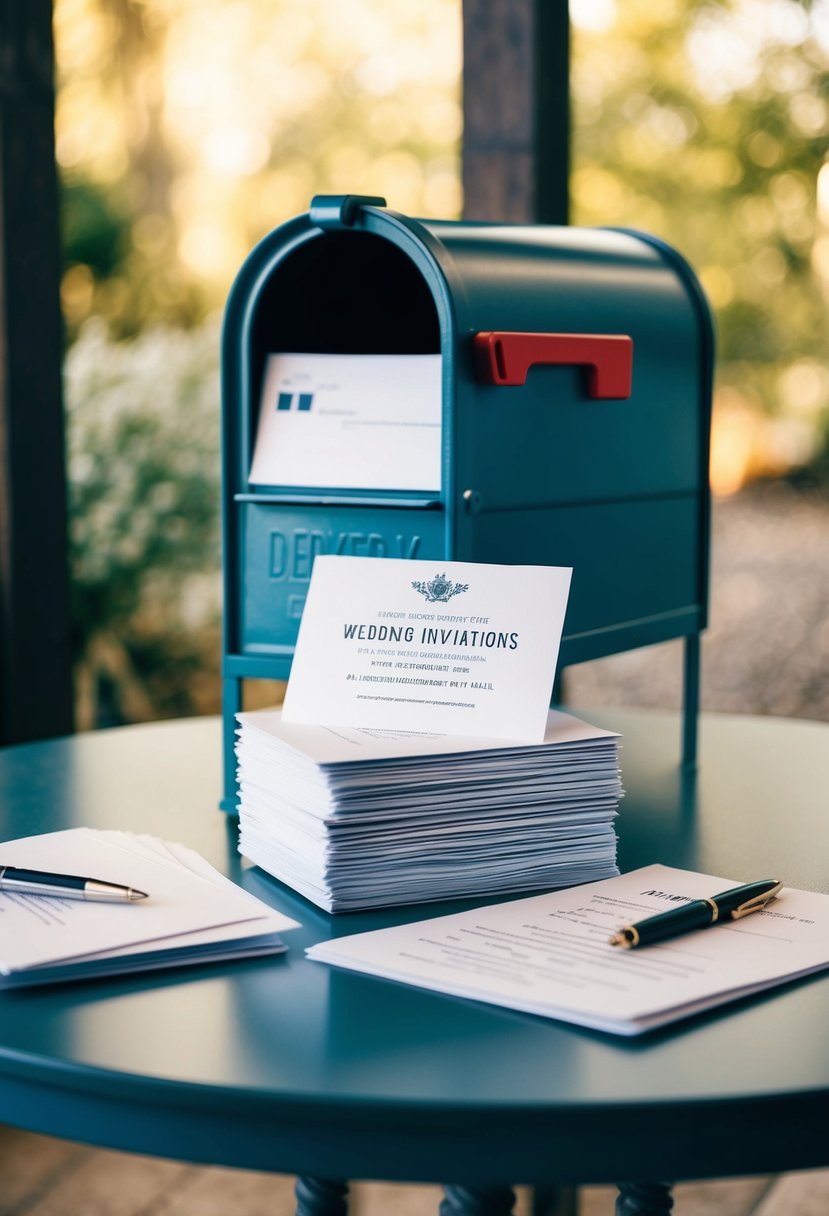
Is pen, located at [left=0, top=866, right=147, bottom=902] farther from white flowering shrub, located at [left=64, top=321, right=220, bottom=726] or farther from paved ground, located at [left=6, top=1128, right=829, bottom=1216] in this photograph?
white flowering shrub, located at [left=64, top=321, right=220, bottom=726]

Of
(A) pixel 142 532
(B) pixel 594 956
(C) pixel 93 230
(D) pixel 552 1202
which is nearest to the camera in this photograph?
(B) pixel 594 956

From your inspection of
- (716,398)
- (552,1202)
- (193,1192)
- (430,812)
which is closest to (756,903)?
(430,812)

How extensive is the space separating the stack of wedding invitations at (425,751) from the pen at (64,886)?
0.15 meters

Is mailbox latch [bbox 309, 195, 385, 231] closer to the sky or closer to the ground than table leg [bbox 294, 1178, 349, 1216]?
closer to the sky

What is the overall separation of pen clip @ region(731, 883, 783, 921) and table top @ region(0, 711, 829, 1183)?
0.09 metres

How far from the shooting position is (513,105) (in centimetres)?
220

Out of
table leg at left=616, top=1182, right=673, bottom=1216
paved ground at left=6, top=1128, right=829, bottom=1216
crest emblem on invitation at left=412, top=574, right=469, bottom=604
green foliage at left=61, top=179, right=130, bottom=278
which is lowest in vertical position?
paved ground at left=6, top=1128, right=829, bottom=1216

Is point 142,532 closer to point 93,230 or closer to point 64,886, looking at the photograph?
point 93,230

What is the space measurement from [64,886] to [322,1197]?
0.45 m

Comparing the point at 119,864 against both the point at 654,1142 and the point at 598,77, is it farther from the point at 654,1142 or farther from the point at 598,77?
the point at 598,77

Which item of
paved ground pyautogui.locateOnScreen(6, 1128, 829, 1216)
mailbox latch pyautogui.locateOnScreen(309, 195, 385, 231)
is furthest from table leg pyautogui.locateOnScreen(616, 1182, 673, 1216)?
paved ground pyautogui.locateOnScreen(6, 1128, 829, 1216)

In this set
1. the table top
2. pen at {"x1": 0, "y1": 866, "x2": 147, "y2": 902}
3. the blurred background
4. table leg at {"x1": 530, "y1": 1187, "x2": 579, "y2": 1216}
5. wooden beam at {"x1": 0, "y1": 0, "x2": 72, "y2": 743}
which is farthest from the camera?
the blurred background

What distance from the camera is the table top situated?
0.75 meters

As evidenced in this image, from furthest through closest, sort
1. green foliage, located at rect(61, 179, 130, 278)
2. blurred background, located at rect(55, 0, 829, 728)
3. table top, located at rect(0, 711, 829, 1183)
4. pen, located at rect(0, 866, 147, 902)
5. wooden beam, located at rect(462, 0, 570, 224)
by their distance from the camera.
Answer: green foliage, located at rect(61, 179, 130, 278), blurred background, located at rect(55, 0, 829, 728), wooden beam, located at rect(462, 0, 570, 224), pen, located at rect(0, 866, 147, 902), table top, located at rect(0, 711, 829, 1183)
